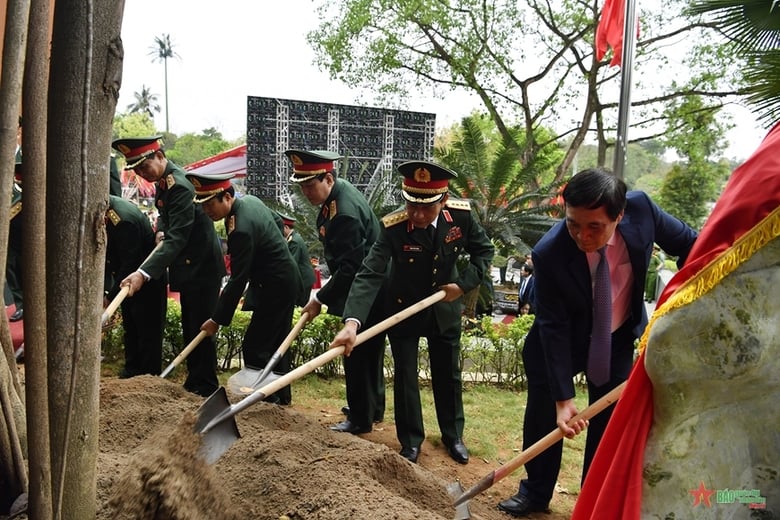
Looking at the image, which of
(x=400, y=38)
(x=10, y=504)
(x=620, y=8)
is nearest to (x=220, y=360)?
(x=10, y=504)

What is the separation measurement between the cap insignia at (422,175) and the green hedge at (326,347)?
2.77 metres

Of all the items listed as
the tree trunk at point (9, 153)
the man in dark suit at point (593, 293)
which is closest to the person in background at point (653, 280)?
the man in dark suit at point (593, 293)

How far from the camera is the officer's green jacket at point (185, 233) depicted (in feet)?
16.4

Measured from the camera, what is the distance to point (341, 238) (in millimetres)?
4562

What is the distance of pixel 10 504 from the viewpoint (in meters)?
2.32

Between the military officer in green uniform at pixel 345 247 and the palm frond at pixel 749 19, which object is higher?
the palm frond at pixel 749 19

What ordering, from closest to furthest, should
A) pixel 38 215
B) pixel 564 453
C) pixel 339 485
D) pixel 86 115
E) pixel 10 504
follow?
pixel 86 115 → pixel 38 215 → pixel 10 504 → pixel 339 485 → pixel 564 453

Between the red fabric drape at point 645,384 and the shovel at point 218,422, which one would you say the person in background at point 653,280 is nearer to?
the shovel at point 218,422

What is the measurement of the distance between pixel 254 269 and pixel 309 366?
1.74m

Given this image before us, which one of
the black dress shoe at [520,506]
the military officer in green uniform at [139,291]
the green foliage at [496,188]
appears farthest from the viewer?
the green foliage at [496,188]

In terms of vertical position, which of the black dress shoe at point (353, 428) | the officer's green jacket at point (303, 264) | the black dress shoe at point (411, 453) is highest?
the officer's green jacket at point (303, 264)

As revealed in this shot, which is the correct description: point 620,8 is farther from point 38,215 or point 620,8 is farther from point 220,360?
point 38,215

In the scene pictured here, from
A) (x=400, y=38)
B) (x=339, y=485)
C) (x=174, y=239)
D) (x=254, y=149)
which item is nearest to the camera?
(x=339, y=485)

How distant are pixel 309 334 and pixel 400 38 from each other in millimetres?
12338
